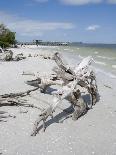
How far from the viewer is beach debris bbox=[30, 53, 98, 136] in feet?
29.4

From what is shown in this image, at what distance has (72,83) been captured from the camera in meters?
9.80

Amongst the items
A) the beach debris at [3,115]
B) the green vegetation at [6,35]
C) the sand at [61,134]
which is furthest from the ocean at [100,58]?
the beach debris at [3,115]

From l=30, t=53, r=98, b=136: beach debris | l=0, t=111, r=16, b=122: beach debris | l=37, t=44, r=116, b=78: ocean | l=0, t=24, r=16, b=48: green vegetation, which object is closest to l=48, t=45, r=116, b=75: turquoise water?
l=37, t=44, r=116, b=78: ocean

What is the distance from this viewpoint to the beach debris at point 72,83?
29.4ft

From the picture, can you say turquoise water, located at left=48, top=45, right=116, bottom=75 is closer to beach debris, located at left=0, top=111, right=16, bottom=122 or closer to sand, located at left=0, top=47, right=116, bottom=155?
sand, located at left=0, top=47, right=116, bottom=155

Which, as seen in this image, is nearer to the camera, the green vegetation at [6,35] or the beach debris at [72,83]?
the beach debris at [72,83]

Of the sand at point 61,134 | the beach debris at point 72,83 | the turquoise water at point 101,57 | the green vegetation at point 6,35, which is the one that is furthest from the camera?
the green vegetation at point 6,35

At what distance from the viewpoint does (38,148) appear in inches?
281

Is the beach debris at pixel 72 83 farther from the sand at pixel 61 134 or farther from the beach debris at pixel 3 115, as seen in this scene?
the beach debris at pixel 3 115

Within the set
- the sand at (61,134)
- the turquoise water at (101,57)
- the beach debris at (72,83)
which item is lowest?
the turquoise water at (101,57)

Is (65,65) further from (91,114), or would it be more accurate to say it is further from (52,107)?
(52,107)

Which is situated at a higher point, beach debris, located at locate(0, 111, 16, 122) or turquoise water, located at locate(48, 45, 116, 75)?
beach debris, located at locate(0, 111, 16, 122)

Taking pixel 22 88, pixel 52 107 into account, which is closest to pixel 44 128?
pixel 52 107

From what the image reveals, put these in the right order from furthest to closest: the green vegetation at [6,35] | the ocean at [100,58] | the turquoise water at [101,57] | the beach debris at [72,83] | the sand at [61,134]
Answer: the green vegetation at [6,35] < the turquoise water at [101,57] < the ocean at [100,58] < the beach debris at [72,83] < the sand at [61,134]
